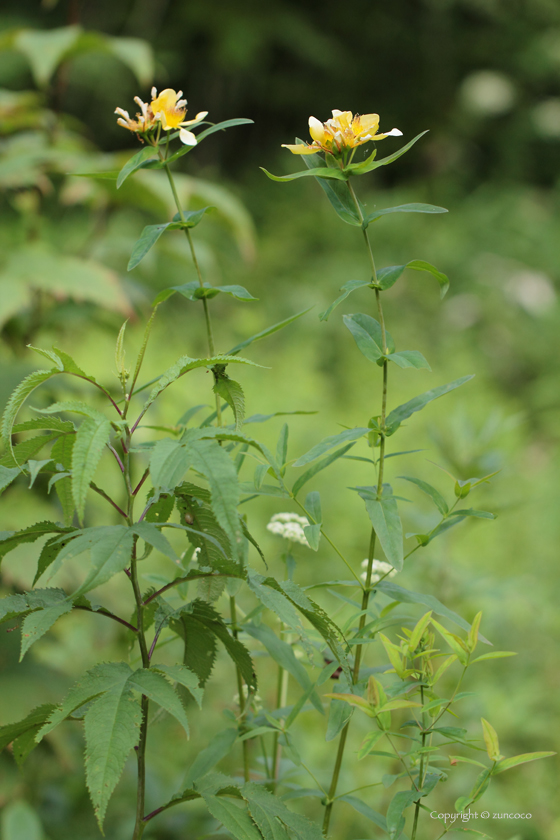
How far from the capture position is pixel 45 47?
112cm

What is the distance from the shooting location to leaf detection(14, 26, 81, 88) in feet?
3.59

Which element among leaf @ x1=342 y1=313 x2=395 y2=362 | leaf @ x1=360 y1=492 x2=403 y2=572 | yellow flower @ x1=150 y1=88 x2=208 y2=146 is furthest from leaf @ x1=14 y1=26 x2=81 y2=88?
leaf @ x1=360 y1=492 x2=403 y2=572

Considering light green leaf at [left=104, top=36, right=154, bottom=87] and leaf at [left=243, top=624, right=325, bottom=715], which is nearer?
leaf at [left=243, top=624, right=325, bottom=715]

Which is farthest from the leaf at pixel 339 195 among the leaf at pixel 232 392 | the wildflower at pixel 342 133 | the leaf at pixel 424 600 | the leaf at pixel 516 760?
the leaf at pixel 516 760

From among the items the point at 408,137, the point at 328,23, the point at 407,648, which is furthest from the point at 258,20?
the point at 407,648

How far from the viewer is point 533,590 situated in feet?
5.11

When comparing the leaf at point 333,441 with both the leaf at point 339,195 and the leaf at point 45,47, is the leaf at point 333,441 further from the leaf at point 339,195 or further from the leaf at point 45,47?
the leaf at point 45,47

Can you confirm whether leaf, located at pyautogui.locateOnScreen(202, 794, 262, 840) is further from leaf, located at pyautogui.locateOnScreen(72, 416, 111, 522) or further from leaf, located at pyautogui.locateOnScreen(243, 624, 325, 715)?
leaf, located at pyautogui.locateOnScreen(72, 416, 111, 522)

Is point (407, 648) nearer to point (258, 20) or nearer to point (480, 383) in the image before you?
point (480, 383)

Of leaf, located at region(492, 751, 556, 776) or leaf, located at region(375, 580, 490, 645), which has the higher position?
leaf, located at region(375, 580, 490, 645)

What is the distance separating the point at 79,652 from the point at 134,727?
3.81ft

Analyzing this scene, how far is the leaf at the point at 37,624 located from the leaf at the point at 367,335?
254 mm

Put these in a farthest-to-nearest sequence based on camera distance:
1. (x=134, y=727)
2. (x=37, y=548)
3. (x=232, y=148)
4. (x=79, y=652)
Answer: (x=232, y=148)
(x=79, y=652)
(x=37, y=548)
(x=134, y=727)

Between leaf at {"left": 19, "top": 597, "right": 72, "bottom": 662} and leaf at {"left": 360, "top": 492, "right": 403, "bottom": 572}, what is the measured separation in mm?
192
